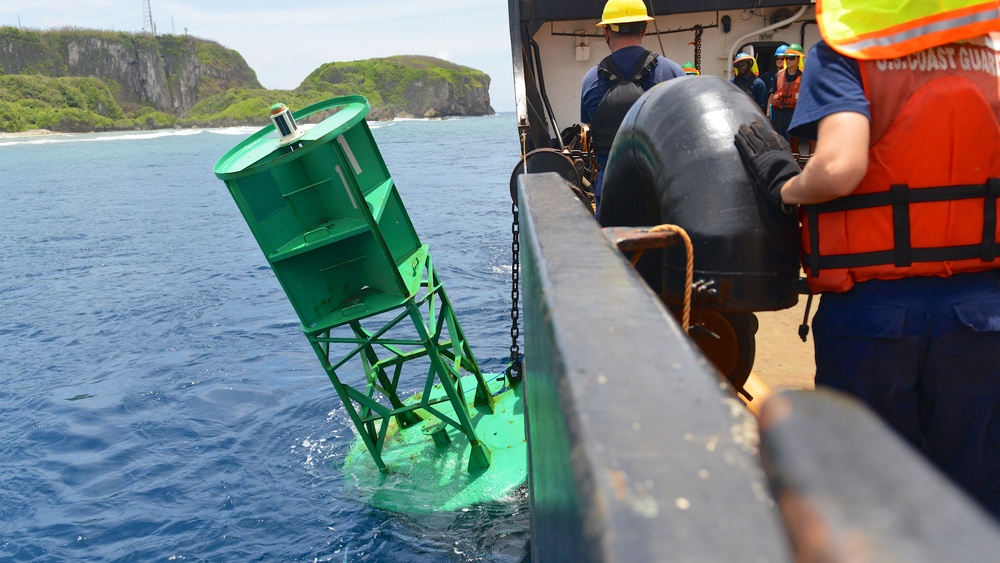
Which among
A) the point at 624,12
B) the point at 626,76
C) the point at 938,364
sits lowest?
the point at 938,364

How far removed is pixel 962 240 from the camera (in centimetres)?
228

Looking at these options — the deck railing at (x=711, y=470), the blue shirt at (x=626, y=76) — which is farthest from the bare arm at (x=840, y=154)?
the blue shirt at (x=626, y=76)

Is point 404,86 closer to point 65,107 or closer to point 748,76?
point 65,107

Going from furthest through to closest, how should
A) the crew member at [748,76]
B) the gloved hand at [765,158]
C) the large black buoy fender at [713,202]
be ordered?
the crew member at [748,76] → the large black buoy fender at [713,202] → the gloved hand at [765,158]

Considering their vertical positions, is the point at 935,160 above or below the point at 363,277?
above

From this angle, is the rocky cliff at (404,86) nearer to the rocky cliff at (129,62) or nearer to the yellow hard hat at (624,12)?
the rocky cliff at (129,62)

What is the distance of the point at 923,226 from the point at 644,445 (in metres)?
1.78

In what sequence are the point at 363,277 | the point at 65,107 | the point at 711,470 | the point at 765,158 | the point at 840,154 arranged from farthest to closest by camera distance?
1. the point at 65,107
2. the point at 363,277
3. the point at 765,158
4. the point at 840,154
5. the point at 711,470

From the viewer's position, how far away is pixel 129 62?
135 meters

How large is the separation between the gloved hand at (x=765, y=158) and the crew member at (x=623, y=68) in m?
2.44

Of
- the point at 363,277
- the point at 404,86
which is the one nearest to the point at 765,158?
the point at 363,277

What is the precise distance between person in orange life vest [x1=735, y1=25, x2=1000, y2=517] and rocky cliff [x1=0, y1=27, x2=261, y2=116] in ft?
478

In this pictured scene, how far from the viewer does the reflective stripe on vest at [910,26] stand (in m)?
2.22

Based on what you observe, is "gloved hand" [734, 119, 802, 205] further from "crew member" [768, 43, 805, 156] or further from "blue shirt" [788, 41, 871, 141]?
"crew member" [768, 43, 805, 156]
